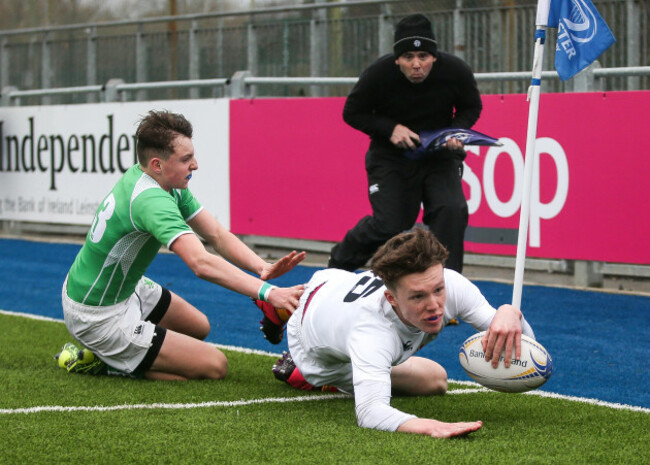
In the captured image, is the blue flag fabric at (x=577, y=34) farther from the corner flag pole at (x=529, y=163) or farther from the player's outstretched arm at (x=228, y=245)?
the player's outstretched arm at (x=228, y=245)

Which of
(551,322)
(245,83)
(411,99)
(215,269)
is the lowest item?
(551,322)

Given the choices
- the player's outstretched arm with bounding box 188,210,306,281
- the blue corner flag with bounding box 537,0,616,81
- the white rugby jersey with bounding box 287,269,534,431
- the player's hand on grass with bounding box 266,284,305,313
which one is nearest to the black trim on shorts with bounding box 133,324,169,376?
the player's outstretched arm with bounding box 188,210,306,281

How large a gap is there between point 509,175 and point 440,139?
304cm

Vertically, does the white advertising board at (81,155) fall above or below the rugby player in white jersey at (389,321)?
above

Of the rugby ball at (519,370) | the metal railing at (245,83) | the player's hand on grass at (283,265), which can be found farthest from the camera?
the metal railing at (245,83)

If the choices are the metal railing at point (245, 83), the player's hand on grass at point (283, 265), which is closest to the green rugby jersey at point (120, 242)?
the player's hand on grass at point (283, 265)

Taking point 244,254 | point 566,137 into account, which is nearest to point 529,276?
point 566,137

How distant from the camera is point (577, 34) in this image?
23.8 feet

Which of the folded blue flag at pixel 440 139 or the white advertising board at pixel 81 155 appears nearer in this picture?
the folded blue flag at pixel 440 139

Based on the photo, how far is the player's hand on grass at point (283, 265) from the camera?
5.54 m

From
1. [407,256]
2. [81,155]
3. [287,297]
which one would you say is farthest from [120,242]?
[81,155]

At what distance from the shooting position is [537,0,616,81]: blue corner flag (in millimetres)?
7152

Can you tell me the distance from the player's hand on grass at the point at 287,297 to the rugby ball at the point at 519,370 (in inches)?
34.8

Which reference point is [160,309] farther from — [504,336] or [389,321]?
[504,336]
